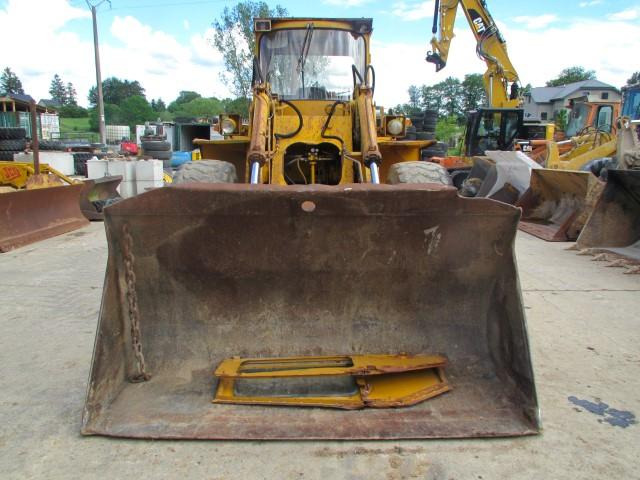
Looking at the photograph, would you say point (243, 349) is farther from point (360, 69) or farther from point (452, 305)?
point (360, 69)

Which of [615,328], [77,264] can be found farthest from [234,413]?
[77,264]

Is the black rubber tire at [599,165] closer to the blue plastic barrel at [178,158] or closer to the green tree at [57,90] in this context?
the blue plastic barrel at [178,158]

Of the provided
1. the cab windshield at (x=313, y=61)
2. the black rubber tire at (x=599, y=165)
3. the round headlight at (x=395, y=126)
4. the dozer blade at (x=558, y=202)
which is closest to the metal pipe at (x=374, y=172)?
the round headlight at (x=395, y=126)

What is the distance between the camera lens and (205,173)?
4.88m

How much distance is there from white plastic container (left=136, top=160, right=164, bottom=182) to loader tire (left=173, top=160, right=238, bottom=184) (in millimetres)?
8104

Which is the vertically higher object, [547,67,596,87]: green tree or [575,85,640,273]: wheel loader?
[547,67,596,87]: green tree

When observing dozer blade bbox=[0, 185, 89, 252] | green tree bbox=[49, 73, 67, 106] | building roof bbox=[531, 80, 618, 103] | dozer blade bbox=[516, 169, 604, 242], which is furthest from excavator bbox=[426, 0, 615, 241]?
green tree bbox=[49, 73, 67, 106]

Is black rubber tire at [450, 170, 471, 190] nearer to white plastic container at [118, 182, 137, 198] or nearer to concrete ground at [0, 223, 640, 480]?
white plastic container at [118, 182, 137, 198]

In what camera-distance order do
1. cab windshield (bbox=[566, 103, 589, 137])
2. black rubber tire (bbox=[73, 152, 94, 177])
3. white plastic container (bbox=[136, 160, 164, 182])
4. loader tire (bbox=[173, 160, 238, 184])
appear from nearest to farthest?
loader tire (bbox=[173, 160, 238, 184]), white plastic container (bbox=[136, 160, 164, 182]), cab windshield (bbox=[566, 103, 589, 137]), black rubber tire (bbox=[73, 152, 94, 177])

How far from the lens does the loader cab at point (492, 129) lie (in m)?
14.5

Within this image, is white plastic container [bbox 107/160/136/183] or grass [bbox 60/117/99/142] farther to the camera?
grass [bbox 60/117/99/142]

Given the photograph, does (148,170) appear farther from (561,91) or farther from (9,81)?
(9,81)

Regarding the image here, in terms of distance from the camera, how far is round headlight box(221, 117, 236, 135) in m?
5.79

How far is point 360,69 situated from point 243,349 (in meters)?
3.79
